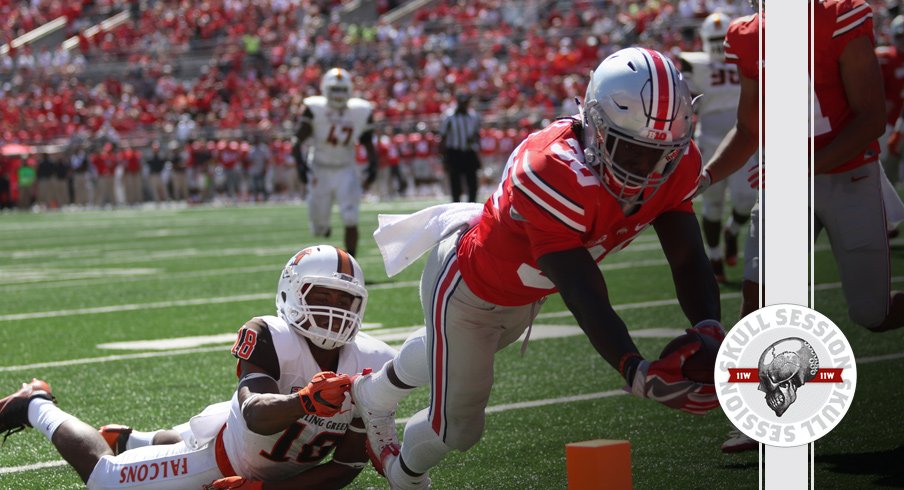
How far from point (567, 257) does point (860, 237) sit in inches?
64.8

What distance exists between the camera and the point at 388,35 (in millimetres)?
27156

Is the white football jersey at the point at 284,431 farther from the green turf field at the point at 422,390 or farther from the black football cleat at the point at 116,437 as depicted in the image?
the black football cleat at the point at 116,437

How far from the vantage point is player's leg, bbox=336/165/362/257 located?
30.6 feet

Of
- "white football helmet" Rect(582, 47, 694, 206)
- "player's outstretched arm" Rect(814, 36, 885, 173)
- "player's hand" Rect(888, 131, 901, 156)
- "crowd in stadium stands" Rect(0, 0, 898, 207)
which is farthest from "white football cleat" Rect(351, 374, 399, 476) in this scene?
"crowd in stadium stands" Rect(0, 0, 898, 207)

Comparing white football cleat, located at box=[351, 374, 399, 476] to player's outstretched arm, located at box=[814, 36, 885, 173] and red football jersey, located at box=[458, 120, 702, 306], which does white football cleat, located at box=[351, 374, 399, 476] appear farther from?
player's outstretched arm, located at box=[814, 36, 885, 173]

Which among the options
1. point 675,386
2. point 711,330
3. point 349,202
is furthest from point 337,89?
point 675,386

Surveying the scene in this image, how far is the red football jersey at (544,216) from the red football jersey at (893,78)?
7107 millimetres

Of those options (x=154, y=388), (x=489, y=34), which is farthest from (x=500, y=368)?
(x=489, y=34)

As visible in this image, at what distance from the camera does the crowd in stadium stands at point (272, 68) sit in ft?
75.4

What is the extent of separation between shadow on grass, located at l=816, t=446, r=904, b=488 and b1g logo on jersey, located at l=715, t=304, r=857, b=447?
1.29 meters

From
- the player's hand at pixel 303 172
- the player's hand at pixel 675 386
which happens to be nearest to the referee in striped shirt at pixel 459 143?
the player's hand at pixel 303 172

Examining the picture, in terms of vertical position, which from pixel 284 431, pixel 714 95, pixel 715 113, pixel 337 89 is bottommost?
pixel 284 431

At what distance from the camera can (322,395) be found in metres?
2.90

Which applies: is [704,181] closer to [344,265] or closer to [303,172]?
[344,265]
